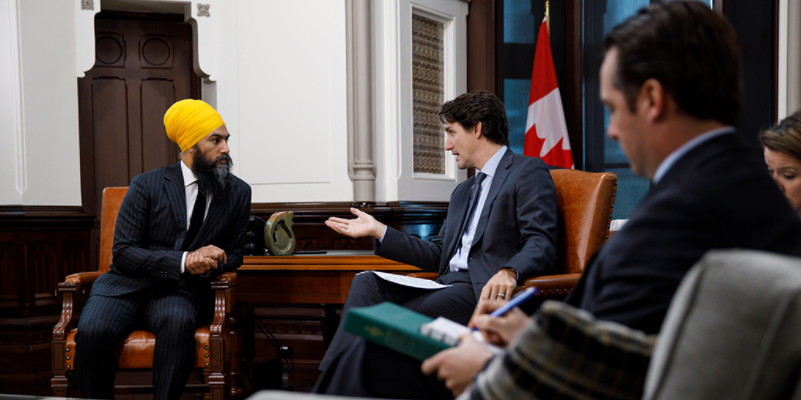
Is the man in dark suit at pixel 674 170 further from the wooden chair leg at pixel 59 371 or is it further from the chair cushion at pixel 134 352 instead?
the wooden chair leg at pixel 59 371

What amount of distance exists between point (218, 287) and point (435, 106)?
243cm

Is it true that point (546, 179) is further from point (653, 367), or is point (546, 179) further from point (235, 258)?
point (653, 367)

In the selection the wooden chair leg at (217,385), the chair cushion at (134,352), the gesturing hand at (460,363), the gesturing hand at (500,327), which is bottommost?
the wooden chair leg at (217,385)

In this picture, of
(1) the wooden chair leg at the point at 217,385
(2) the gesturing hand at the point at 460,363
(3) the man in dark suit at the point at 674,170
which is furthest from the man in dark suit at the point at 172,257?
(3) the man in dark suit at the point at 674,170

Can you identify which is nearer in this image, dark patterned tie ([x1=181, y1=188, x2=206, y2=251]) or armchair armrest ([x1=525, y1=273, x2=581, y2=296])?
armchair armrest ([x1=525, y1=273, x2=581, y2=296])

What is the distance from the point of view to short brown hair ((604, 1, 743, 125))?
2.97 feet

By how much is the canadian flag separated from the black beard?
97.4 inches

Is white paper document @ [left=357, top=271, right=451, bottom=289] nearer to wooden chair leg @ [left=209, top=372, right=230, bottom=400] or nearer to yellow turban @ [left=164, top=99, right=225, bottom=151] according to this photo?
wooden chair leg @ [left=209, top=372, right=230, bottom=400]

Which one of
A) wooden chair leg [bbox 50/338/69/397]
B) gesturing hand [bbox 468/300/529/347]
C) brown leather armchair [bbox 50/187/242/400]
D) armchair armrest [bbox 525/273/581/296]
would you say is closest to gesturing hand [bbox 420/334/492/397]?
gesturing hand [bbox 468/300/529/347]

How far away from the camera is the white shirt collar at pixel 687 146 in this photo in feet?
3.10

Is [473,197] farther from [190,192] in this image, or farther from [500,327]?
[500,327]

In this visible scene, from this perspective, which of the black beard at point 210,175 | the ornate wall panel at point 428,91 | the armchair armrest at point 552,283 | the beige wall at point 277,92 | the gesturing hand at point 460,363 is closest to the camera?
the gesturing hand at point 460,363

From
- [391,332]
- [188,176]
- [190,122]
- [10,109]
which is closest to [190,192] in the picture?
[188,176]

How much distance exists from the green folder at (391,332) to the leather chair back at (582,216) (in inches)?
54.0
